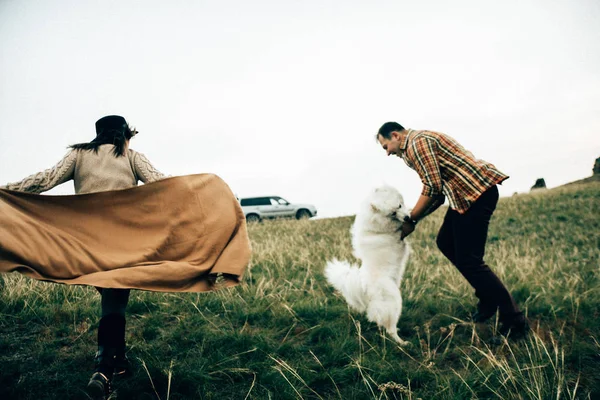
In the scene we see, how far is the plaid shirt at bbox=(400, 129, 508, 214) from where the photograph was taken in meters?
3.55

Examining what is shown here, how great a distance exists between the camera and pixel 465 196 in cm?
358

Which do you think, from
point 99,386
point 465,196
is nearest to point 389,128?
point 465,196

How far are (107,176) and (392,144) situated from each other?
2772mm

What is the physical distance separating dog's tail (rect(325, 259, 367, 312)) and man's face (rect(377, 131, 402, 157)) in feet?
4.79

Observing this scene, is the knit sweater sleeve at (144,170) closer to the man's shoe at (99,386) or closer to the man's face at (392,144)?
the man's shoe at (99,386)

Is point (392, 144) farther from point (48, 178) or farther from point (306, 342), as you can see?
point (48, 178)

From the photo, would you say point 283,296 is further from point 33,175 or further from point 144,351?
point 33,175

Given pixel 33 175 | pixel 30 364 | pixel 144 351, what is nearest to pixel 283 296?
pixel 144 351

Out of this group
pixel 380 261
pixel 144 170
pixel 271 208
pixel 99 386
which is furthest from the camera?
pixel 271 208

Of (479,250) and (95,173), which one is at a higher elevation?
(95,173)

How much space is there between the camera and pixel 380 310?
Answer: 4066 millimetres

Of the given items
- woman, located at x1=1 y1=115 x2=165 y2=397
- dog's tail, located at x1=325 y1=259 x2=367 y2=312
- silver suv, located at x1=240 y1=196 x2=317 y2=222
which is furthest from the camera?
silver suv, located at x1=240 y1=196 x2=317 y2=222

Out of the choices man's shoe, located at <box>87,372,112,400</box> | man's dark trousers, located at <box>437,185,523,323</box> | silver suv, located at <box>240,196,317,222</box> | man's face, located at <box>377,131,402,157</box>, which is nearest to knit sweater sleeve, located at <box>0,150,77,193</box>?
man's shoe, located at <box>87,372,112,400</box>

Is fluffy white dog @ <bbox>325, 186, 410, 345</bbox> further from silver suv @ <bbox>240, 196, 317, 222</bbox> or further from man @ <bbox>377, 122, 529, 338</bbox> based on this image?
silver suv @ <bbox>240, 196, 317, 222</bbox>
